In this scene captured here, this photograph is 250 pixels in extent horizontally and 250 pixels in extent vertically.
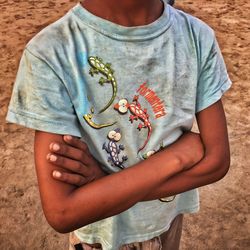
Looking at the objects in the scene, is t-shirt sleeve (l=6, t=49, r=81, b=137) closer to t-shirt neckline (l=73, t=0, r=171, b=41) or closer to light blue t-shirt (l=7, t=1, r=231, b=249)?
light blue t-shirt (l=7, t=1, r=231, b=249)

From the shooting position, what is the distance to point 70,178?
865mm

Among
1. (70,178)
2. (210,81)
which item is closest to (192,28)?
(210,81)

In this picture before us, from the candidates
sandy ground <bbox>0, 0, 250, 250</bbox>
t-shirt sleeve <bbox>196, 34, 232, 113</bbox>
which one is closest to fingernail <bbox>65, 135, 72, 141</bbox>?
t-shirt sleeve <bbox>196, 34, 232, 113</bbox>

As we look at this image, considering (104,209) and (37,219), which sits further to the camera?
(37,219)

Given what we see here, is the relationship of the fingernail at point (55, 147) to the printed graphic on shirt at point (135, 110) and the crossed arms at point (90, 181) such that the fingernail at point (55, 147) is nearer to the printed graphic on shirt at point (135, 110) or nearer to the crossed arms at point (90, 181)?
the crossed arms at point (90, 181)

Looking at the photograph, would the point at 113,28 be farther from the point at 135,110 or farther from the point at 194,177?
the point at 194,177

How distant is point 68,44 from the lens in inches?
34.4

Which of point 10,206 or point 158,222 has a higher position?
point 158,222

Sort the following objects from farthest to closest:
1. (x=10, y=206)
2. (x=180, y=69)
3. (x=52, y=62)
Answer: (x=10, y=206), (x=180, y=69), (x=52, y=62)

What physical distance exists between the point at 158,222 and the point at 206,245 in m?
1.11

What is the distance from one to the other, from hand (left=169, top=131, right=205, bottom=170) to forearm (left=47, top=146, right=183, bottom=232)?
A: 0.08 metres

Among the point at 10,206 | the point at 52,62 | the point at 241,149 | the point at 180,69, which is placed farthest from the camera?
the point at 241,149

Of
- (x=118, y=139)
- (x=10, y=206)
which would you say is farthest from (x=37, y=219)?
(x=118, y=139)

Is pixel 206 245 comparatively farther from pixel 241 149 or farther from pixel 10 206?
pixel 10 206
